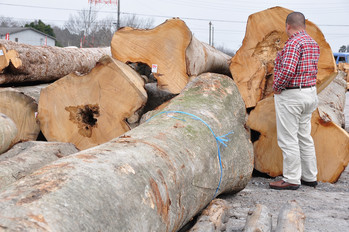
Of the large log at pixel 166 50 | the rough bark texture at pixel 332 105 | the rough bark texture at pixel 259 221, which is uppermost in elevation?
the large log at pixel 166 50

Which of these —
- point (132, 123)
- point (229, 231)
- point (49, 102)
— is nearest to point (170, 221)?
point (229, 231)

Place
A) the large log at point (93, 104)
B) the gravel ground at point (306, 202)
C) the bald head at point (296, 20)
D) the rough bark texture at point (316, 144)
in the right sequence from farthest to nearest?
the rough bark texture at point (316, 144), the bald head at point (296, 20), the large log at point (93, 104), the gravel ground at point (306, 202)

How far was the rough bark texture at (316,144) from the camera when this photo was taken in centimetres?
446

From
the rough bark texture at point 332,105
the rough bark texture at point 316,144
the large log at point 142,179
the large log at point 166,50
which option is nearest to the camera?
the large log at point 142,179

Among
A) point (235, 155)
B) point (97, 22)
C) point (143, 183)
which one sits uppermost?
point (143, 183)

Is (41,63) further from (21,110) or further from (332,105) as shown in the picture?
(332,105)

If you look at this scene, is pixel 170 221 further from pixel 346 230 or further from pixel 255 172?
pixel 255 172

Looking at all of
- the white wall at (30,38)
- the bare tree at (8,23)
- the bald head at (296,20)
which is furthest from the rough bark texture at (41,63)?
the bare tree at (8,23)

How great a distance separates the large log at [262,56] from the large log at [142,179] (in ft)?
3.91

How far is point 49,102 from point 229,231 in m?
2.46

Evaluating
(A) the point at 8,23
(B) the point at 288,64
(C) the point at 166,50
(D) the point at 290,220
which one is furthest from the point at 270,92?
(A) the point at 8,23

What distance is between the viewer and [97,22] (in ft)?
142

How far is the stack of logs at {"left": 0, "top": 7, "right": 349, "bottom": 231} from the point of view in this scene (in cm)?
174

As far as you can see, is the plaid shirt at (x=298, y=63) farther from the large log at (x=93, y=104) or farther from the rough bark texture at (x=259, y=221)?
the rough bark texture at (x=259, y=221)
